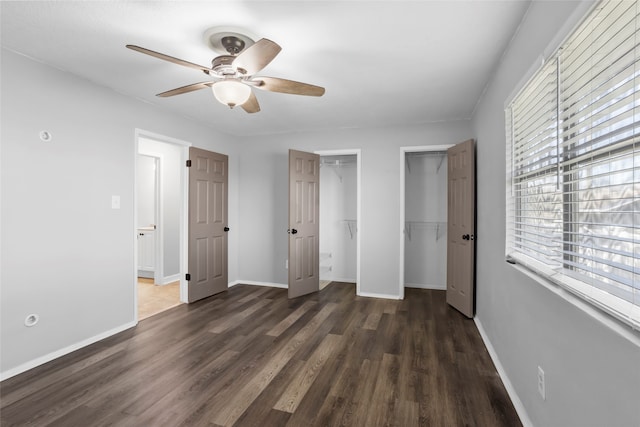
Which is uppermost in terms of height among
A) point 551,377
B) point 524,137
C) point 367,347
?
point 524,137

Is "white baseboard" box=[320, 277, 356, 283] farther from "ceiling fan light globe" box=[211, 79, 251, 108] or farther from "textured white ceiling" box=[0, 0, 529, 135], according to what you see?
"ceiling fan light globe" box=[211, 79, 251, 108]

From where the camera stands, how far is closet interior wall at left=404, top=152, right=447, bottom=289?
4926 millimetres

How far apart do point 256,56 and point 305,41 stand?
542mm

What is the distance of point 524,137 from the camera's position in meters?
2.01

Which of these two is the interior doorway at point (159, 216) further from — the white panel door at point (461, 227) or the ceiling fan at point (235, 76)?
the white panel door at point (461, 227)

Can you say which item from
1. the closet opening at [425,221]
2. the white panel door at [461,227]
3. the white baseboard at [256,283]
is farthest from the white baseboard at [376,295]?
the white baseboard at [256,283]

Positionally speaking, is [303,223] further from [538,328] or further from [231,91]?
[538,328]

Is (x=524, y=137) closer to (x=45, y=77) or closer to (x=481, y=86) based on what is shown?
(x=481, y=86)

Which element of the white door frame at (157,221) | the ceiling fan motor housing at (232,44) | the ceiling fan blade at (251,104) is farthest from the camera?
the white door frame at (157,221)

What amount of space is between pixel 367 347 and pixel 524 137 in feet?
6.95

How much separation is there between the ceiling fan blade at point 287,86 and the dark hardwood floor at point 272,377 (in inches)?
84.8

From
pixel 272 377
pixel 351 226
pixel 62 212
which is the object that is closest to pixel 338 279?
pixel 351 226

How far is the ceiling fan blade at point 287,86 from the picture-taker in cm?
225

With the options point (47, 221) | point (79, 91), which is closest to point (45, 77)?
point (79, 91)
